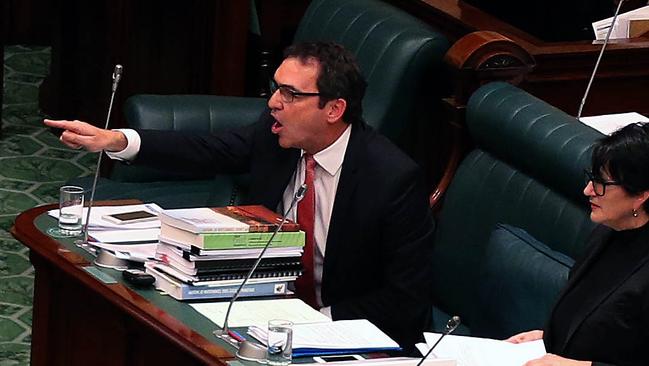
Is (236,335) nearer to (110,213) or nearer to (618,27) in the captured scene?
(110,213)

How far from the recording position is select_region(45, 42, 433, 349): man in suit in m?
3.08

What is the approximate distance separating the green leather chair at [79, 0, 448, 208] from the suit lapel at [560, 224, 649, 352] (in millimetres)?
1232

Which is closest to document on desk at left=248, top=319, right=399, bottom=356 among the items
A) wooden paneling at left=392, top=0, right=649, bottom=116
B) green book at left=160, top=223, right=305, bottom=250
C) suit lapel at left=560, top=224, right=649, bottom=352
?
green book at left=160, top=223, right=305, bottom=250

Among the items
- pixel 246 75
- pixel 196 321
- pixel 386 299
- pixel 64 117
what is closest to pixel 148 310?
pixel 196 321

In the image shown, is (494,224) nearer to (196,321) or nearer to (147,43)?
(196,321)

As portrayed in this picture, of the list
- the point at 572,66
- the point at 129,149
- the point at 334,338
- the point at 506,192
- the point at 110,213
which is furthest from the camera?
the point at 572,66

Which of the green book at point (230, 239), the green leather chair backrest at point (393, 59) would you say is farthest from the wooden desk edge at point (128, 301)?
the green leather chair backrest at point (393, 59)

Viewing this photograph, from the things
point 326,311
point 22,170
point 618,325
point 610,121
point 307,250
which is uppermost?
point 610,121

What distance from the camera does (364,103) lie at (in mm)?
3918

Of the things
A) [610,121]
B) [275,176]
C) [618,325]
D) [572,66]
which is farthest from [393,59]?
[618,325]

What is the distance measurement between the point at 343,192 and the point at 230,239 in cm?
52

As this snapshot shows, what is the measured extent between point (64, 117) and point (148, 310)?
3264 millimetres

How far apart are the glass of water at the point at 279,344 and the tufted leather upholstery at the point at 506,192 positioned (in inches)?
31.4

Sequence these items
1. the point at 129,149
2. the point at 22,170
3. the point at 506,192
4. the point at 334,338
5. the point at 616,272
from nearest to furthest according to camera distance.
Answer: the point at 334,338, the point at 616,272, the point at 129,149, the point at 506,192, the point at 22,170
